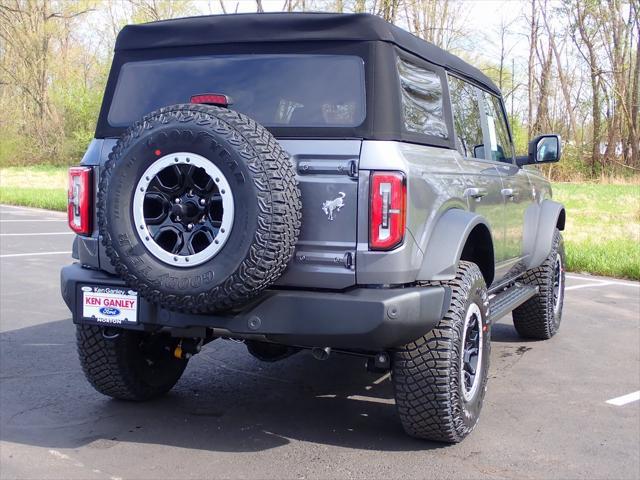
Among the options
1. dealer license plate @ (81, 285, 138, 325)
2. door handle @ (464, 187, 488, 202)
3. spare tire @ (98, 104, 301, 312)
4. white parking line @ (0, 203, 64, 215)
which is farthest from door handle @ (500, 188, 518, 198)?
white parking line @ (0, 203, 64, 215)

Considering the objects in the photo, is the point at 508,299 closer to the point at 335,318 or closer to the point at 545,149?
the point at 545,149

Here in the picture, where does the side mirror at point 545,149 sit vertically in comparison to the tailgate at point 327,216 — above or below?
above

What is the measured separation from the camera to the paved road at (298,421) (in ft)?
11.4

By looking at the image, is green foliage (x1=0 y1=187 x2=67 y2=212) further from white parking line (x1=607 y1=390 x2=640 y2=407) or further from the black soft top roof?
white parking line (x1=607 y1=390 x2=640 y2=407)

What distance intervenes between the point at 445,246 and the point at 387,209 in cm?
47

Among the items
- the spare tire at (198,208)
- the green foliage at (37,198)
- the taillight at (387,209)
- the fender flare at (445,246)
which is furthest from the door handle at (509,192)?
the green foliage at (37,198)

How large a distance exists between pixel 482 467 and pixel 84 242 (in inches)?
89.9

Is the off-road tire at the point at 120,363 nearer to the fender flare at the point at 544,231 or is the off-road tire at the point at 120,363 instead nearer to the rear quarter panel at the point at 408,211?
the rear quarter panel at the point at 408,211

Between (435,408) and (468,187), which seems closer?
(435,408)

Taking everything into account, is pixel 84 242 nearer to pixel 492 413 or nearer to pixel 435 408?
pixel 435 408

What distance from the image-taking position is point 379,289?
11.0 feet

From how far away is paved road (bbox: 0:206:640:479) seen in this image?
3.48 metres

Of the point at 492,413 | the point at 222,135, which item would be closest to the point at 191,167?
the point at 222,135

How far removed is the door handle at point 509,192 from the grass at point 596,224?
5.10m
